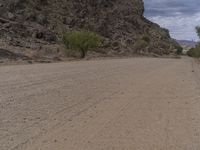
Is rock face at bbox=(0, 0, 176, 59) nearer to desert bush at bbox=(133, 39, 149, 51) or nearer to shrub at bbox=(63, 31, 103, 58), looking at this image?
desert bush at bbox=(133, 39, 149, 51)

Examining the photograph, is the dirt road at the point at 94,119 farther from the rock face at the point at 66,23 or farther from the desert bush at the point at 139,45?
the desert bush at the point at 139,45

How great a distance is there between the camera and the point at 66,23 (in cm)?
9456

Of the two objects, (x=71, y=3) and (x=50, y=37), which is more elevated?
(x=71, y=3)

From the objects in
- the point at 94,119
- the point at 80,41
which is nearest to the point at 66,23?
the point at 80,41

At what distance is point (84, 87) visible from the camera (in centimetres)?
1844

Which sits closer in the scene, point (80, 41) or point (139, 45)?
point (80, 41)

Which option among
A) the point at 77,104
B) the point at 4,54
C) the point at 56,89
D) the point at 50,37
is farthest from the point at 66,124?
the point at 50,37

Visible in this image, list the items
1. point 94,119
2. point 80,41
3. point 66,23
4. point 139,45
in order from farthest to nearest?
point 139,45 → point 66,23 → point 80,41 → point 94,119

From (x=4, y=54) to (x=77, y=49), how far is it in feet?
65.0

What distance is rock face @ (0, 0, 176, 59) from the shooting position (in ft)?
224

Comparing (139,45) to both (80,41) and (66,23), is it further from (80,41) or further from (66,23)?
(80,41)

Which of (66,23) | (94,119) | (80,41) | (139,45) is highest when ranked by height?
(66,23)

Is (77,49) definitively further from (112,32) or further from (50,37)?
(112,32)

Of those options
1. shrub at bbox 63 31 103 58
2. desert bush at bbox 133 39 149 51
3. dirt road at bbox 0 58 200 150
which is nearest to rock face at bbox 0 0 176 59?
desert bush at bbox 133 39 149 51
